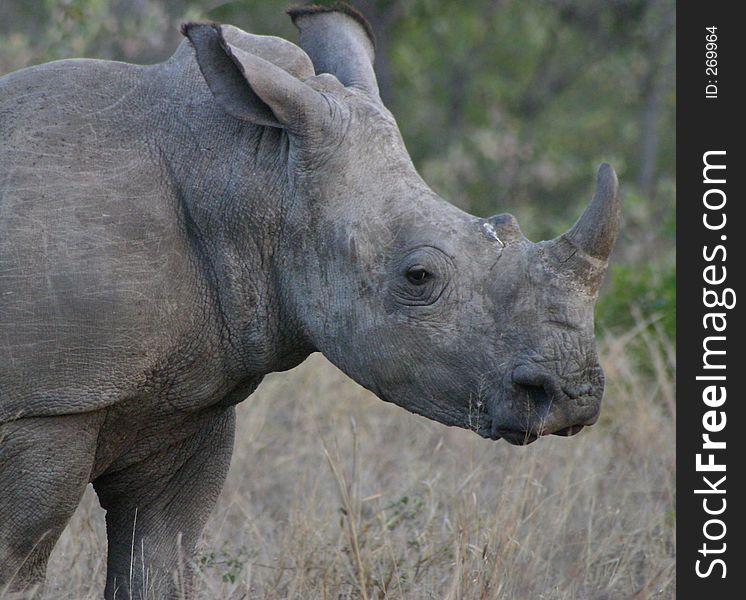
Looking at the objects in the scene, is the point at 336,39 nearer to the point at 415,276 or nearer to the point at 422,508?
the point at 415,276

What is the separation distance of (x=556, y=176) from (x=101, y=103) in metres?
11.6

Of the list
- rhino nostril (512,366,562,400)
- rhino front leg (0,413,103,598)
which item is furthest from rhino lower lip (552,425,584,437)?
rhino front leg (0,413,103,598)

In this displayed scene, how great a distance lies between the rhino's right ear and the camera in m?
3.86

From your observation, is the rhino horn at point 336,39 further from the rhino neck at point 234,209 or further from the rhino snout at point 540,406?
the rhino snout at point 540,406

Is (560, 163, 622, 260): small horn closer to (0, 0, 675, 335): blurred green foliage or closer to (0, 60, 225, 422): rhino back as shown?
(0, 60, 225, 422): rhino back

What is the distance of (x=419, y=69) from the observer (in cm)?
1825

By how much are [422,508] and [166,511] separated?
5.61 feet

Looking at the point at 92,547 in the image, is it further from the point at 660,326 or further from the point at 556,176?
the point at 556,176

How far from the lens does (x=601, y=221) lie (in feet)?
12.4

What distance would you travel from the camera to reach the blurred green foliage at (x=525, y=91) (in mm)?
14320

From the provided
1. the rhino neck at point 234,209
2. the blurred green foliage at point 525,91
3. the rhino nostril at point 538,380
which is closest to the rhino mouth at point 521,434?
the rhino nostril at point 538,380

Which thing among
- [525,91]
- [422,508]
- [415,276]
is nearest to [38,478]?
[415,276]

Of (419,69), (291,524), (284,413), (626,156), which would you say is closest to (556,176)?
(419,69)

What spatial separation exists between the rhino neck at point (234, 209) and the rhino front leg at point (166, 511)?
1.53 ft
